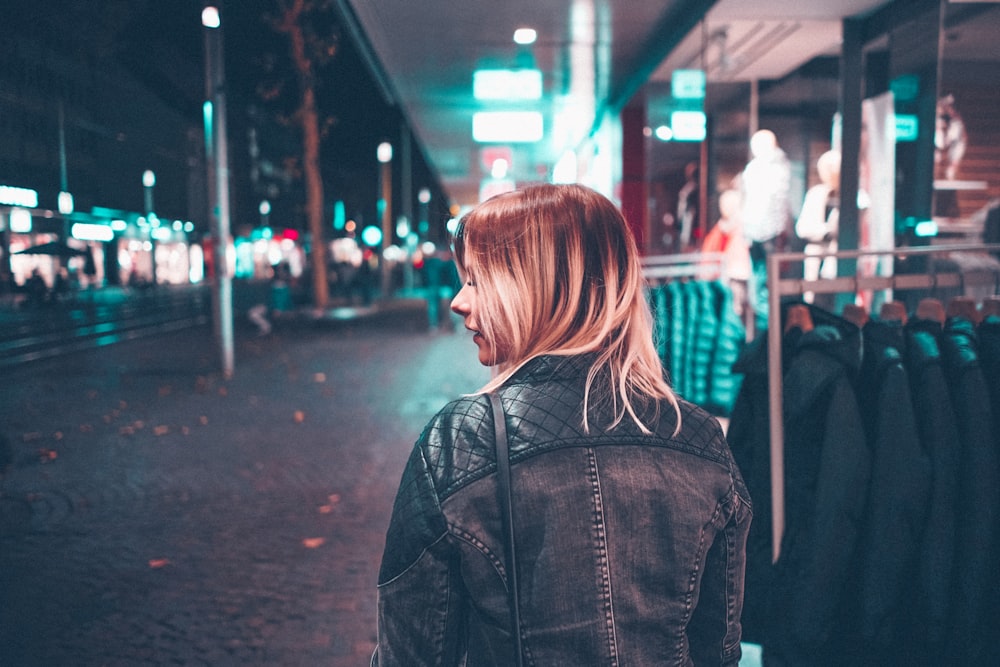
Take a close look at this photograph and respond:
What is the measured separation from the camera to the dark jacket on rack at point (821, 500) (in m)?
2.40

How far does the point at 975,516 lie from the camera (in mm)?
2334

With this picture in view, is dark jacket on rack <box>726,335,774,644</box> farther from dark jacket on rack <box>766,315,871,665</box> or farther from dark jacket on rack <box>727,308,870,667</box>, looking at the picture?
dark jacket on rack <box>766,315,871,665</box>

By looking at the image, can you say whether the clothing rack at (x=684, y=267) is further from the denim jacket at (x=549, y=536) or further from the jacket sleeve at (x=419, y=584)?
the jacket sleeve at (x=419, y=584)

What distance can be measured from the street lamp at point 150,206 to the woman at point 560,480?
28852mm

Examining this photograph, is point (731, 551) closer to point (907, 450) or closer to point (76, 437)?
point (907, 450)

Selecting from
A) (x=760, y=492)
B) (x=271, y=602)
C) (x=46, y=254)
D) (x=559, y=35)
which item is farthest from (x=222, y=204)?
(x=760, y=492)

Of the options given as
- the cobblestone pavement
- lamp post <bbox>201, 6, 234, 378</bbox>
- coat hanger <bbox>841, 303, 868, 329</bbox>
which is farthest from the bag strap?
lamp post <bbox>201, 6, 234, 378</bbox>

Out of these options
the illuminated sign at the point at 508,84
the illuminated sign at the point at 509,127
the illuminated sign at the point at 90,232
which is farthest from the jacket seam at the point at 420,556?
the illuminated sign at the point at 90,232

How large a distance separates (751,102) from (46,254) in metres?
9.85

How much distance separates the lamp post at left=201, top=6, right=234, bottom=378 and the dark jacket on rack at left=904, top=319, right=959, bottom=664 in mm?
10688

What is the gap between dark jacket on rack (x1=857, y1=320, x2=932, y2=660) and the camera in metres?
2.35

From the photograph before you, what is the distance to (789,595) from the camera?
2508mm

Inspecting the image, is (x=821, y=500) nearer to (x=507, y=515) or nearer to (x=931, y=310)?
(x=931, y=310)

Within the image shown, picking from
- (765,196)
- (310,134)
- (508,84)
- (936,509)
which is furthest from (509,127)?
(310,134)
